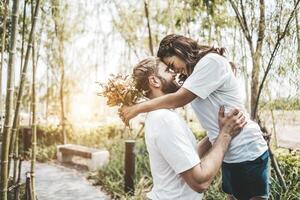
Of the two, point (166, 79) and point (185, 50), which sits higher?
point (185, 50)

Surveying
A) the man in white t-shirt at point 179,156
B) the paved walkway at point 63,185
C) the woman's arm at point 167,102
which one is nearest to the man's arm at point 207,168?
the man in white t-shirt at point 179,156

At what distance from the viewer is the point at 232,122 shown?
1.71 m

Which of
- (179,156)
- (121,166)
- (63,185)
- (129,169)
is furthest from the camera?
(121,166)

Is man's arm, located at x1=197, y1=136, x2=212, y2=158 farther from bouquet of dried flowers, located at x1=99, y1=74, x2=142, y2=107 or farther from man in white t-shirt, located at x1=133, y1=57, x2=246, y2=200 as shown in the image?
bouquet of dried flowers, located at x1=99, y1=74, x2=142, y2=107

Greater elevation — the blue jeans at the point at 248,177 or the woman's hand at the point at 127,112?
the woman's hand at the point at 127,112

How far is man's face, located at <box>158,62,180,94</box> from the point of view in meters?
1.77

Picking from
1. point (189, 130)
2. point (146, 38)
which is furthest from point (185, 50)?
point (146, 38)

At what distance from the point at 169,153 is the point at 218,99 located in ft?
1.78

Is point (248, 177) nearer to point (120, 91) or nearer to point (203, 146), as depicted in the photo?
point (203, 146)

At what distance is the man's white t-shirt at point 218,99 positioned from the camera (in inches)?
70.1

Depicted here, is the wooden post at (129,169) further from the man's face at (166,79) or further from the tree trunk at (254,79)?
the man's face at (166,79)

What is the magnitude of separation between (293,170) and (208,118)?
10.7 ft

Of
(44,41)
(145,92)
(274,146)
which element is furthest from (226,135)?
(44,41)

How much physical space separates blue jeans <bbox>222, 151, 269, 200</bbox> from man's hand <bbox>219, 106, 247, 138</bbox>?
1.06 ft
